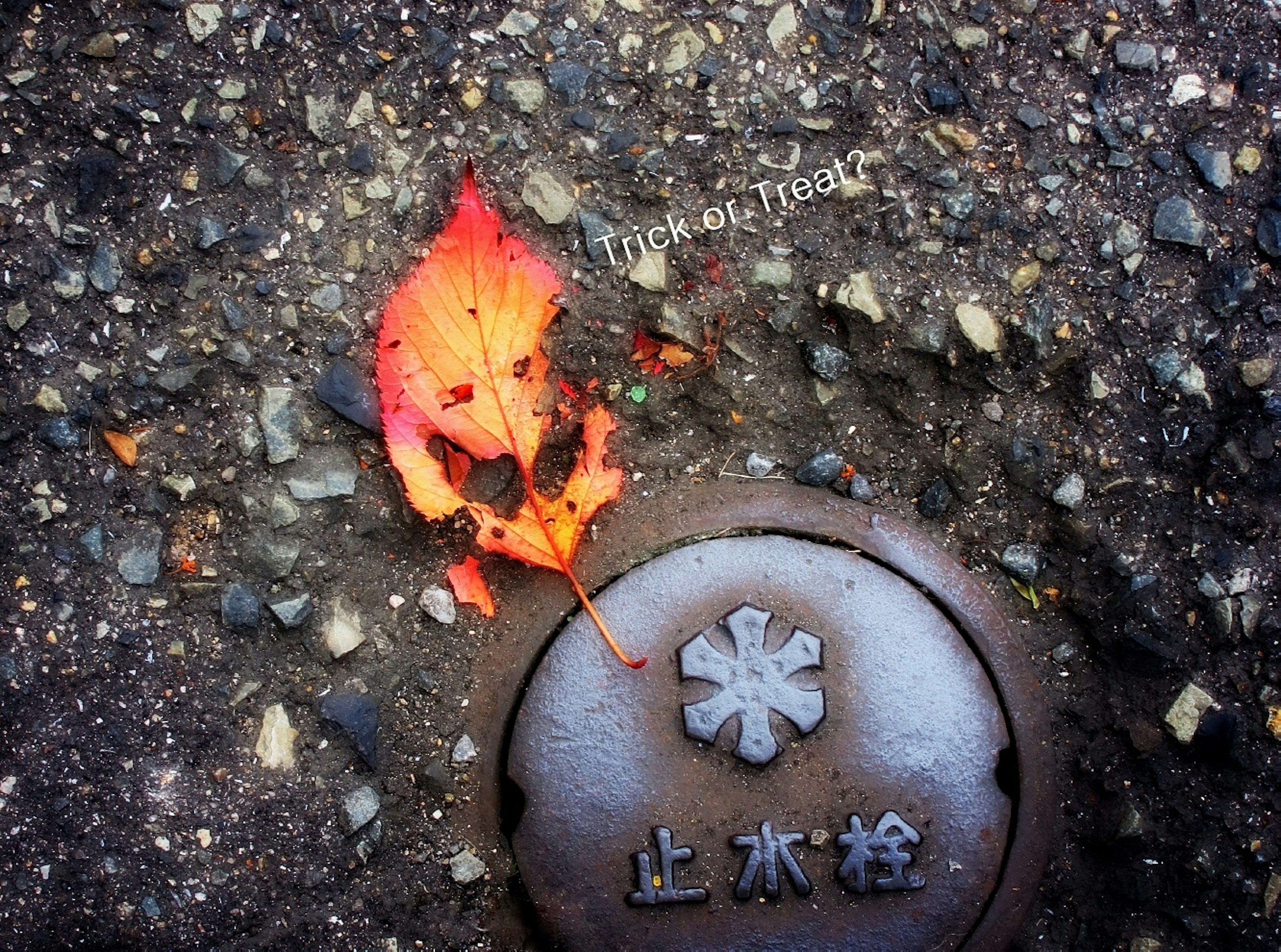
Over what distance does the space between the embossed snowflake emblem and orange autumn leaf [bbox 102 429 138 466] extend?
833 millimetres

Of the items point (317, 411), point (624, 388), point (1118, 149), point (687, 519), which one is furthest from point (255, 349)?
point (1118, 149)

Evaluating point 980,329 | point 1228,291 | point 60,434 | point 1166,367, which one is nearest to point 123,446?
point 60,434

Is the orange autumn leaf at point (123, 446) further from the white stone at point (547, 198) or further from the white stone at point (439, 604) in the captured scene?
the white stone at point (547, 198)

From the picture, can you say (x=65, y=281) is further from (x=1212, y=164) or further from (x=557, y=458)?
(x=1212, y=164)

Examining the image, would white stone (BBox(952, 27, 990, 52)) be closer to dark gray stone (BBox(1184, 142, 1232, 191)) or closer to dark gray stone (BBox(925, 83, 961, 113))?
dark gray stone (BBox(925, 83, 961, 113))

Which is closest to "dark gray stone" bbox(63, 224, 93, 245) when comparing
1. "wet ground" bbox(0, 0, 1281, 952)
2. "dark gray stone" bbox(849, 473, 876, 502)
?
"wet ground" bbox(0, 0, 1281, 952)

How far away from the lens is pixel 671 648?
4.70 feet

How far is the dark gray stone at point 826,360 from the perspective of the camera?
1504mm

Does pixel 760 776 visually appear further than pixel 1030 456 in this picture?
No

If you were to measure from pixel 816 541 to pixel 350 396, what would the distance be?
730mm

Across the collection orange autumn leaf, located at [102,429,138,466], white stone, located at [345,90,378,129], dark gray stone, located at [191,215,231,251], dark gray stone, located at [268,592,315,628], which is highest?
white stone, located at [345,90,378,129]

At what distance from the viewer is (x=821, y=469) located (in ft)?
5.03

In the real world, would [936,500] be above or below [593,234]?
below

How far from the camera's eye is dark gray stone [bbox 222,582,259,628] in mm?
1413
